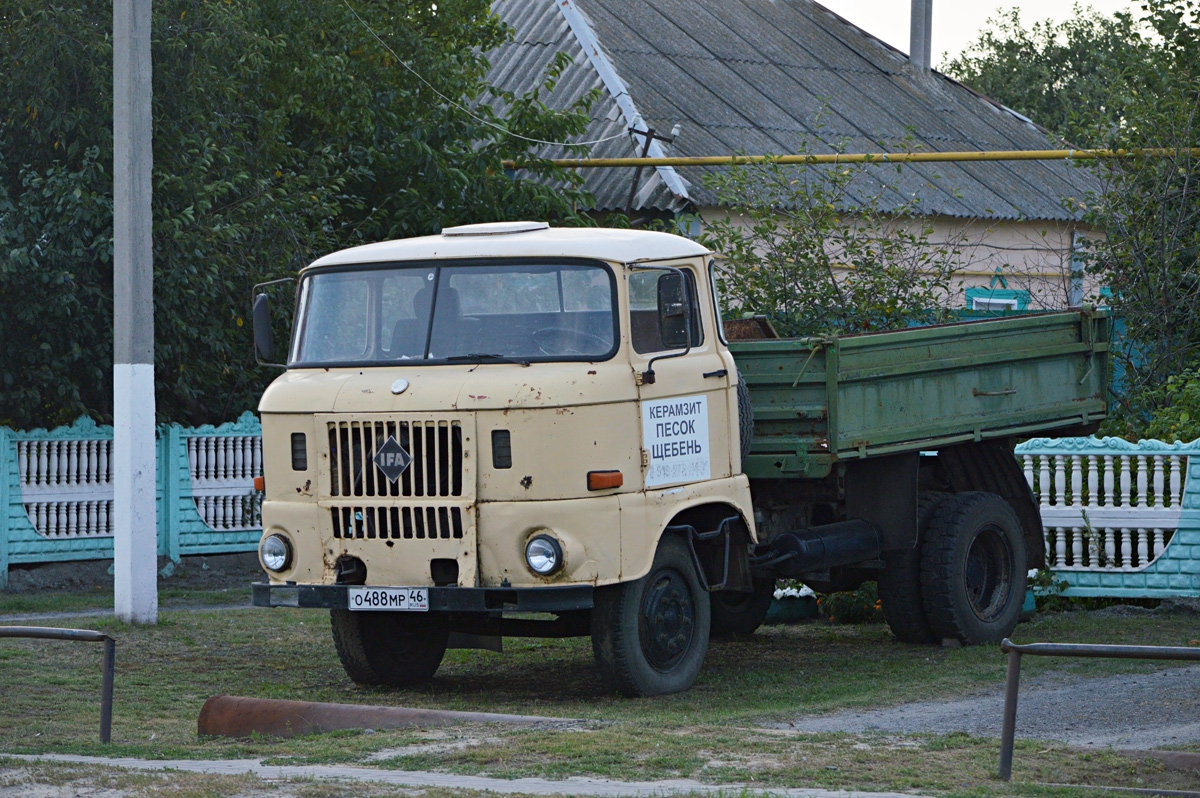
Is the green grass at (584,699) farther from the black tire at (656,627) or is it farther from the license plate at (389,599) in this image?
the license plate at (389,599)

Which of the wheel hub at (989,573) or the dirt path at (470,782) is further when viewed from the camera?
the wheel hub at (989,573)

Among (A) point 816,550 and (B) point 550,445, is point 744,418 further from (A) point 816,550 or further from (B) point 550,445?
(B) point 550,445

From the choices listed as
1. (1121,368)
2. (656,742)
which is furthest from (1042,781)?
(1121,368)

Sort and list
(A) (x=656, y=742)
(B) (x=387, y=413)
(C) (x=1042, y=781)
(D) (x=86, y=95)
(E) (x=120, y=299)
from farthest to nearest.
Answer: (D) (x=86, y=95), (E) (x=120, y=299), (B) (x=387, y=413), (A) (x=656, y=742), (C) (x=1042, y=781)

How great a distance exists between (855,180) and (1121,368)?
7.62m

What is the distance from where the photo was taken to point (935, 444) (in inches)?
450

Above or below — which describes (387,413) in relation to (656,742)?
above

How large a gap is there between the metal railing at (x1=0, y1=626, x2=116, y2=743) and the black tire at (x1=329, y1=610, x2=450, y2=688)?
208cm

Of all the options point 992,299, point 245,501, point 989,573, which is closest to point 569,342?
point 989,573

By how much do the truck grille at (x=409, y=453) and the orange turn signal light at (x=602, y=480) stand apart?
66 centimetres

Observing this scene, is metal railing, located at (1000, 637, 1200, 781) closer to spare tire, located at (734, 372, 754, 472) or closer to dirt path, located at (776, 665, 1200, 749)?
dirt path, located at (776, 665, 1200, 749)

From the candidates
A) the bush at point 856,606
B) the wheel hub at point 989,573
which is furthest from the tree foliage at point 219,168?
the wheel hub at point 989,573

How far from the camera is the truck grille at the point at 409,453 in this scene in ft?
30.1

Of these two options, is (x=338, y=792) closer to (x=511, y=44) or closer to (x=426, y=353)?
(x=426, y=353)
